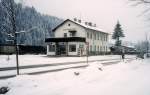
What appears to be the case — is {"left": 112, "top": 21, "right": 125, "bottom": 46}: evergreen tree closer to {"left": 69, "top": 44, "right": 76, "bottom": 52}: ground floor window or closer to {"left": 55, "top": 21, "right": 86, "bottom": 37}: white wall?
{"left": 55, "top": 21, "right": 86, "bottom": 37}: white wall

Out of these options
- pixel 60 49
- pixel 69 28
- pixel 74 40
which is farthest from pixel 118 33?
pixel 74 40

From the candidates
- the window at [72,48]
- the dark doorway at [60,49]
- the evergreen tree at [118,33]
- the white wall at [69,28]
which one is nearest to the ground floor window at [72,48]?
the window at [72,48]

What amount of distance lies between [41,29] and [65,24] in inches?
2535

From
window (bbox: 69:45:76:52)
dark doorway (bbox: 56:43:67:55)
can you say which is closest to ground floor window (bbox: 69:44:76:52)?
window (bbox: 69:45:76:52)

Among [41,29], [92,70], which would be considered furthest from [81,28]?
[41,29]

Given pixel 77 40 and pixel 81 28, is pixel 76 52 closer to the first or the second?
pixel 77 40

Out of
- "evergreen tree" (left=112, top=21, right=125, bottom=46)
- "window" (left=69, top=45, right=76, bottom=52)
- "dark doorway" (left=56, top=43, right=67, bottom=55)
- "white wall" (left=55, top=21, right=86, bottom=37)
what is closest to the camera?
"window" (left=69, top=45, right=76, bottom=52)

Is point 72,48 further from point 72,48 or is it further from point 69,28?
point 69,28

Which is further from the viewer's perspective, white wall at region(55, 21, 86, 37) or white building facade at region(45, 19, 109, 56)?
white wall at region(55, 21, 86, 37)

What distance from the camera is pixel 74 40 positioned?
1849 inches

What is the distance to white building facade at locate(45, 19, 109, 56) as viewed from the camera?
47406mm

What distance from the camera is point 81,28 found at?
169 ft

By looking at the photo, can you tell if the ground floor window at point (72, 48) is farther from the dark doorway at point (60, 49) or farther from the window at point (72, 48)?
the dark doorway at point (60, 49)

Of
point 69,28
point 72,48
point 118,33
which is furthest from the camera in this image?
point 118,33
